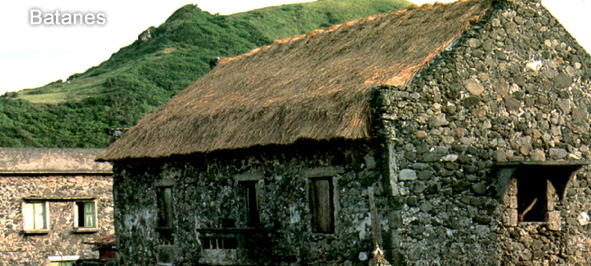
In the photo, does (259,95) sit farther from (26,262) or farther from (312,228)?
(26,262)

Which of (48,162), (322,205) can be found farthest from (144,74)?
(322,205)

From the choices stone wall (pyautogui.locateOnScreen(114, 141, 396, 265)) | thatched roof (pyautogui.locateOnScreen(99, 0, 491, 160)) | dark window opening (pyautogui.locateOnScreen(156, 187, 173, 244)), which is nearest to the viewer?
stone wall (pyautogui.locateOnScreen(114, 141, 396, 265))

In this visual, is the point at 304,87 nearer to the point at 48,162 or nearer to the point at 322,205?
the point at 322,205

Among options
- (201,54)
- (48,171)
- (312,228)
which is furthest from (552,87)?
(201,54)

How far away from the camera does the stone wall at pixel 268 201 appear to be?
15.3m

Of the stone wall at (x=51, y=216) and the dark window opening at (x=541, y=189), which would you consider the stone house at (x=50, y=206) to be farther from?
the dark window opening at (x=541, y=189)

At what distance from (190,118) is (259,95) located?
1982 millimetres

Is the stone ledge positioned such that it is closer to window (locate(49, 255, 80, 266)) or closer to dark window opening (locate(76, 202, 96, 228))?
dark window opening (locate(76, 202, 96, 228))

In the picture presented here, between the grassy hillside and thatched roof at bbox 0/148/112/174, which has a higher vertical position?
the grassy hillside

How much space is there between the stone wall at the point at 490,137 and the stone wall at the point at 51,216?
19306 millimetres

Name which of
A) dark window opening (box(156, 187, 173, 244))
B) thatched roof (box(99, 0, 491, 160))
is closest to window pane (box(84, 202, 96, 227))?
thatched roof (box(99, 0, 491, 160))

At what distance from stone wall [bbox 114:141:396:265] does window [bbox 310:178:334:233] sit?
0.12 metres

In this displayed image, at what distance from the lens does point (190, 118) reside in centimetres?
1989

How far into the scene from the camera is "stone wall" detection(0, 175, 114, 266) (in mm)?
30797
